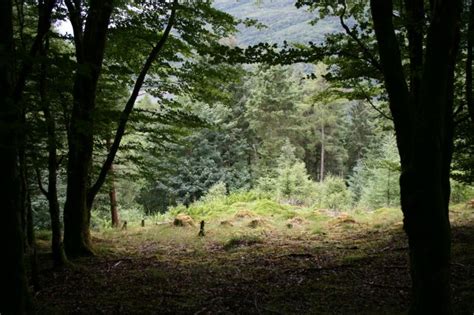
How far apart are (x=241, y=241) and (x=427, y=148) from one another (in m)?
6.91

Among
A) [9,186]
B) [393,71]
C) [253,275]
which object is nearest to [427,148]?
[393,71]

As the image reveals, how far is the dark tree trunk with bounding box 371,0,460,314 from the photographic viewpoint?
3.69 meters

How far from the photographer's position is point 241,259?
27.4ft

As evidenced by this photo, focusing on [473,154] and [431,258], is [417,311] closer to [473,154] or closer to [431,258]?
[431,258]

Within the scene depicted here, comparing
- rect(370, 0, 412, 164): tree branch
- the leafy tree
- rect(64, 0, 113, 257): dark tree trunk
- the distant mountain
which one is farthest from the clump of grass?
the distant mountain

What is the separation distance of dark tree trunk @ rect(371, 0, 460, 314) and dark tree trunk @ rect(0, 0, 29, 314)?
397 cm

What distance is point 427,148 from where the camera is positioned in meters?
3.82

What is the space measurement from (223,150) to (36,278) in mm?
25374

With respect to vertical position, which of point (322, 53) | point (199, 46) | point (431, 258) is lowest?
point (431, 258)

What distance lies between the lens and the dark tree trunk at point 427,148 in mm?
3689

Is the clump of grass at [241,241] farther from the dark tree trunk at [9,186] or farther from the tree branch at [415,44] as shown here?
the dark tree trunk at [9,186]

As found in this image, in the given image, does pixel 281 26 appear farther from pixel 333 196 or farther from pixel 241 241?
pixel 241 241

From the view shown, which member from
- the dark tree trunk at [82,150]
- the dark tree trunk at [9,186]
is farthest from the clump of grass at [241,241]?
the dark tree trunk at [9,186]

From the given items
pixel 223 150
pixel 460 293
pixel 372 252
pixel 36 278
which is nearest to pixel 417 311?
pixel 460 293
